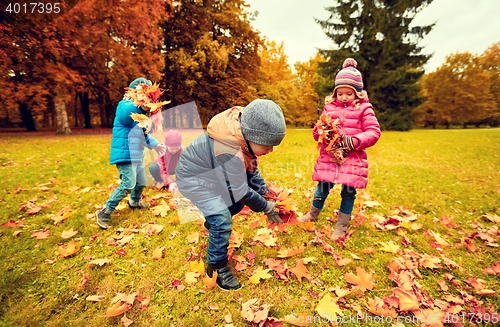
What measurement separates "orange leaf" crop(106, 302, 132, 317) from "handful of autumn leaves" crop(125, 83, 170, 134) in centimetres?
190

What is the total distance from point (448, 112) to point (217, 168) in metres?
43.2

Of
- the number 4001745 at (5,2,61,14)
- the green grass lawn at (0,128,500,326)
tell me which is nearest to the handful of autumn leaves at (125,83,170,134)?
the number 4001745 at (5,2,61,14)

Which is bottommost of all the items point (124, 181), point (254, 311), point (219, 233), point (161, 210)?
point (254, 311)

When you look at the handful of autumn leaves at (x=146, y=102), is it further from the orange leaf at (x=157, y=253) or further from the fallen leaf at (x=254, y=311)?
the fallen leaf at (x=254, y=311)

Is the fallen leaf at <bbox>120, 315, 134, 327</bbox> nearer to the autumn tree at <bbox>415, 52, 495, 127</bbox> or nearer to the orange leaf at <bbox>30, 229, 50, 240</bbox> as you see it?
the orange leaf at <bbox>30, 229, 50, 240</bbox>

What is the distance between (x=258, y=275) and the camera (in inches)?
83.8

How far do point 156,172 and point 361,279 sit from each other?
377cm

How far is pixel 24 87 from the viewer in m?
11.8

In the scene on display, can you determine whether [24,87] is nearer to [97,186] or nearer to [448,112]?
[97,186]

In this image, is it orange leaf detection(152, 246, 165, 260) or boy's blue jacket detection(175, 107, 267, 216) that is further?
orange leaf detection(152, 246, 165, 260)

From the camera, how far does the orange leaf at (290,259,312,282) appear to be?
214 cm

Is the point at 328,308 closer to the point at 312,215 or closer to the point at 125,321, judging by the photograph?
the point at 312,215

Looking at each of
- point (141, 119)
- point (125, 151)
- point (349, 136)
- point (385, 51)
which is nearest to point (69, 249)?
point (125, 151)

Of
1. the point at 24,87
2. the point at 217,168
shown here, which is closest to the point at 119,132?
the point at 217,168
